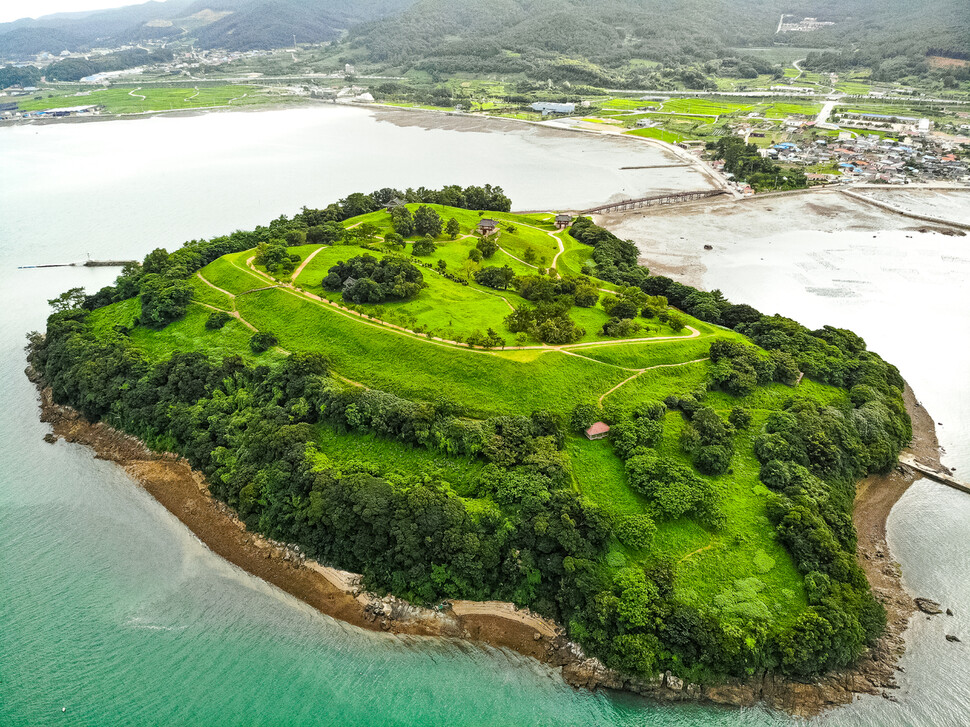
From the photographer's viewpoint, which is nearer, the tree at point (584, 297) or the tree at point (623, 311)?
the tree at point (623, 311)

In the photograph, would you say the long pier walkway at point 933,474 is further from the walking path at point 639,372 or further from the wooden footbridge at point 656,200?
the wooden footbridge at point 656,200

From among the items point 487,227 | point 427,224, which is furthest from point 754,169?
point 427,224

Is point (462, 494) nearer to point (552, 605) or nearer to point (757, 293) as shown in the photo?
point (552, 605)

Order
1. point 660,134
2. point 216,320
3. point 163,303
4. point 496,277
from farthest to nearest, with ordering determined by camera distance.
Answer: point 660,134 < point 496,277 < point 163,303 < point 216,320

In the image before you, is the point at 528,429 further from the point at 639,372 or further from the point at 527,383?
the point at 639,372

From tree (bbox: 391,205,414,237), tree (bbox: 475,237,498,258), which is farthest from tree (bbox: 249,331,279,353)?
tree (bbox: 475,237,498,258)

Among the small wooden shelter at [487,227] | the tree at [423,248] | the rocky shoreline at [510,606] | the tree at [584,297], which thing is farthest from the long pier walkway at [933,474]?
the small wooden shelter at [487,227]
